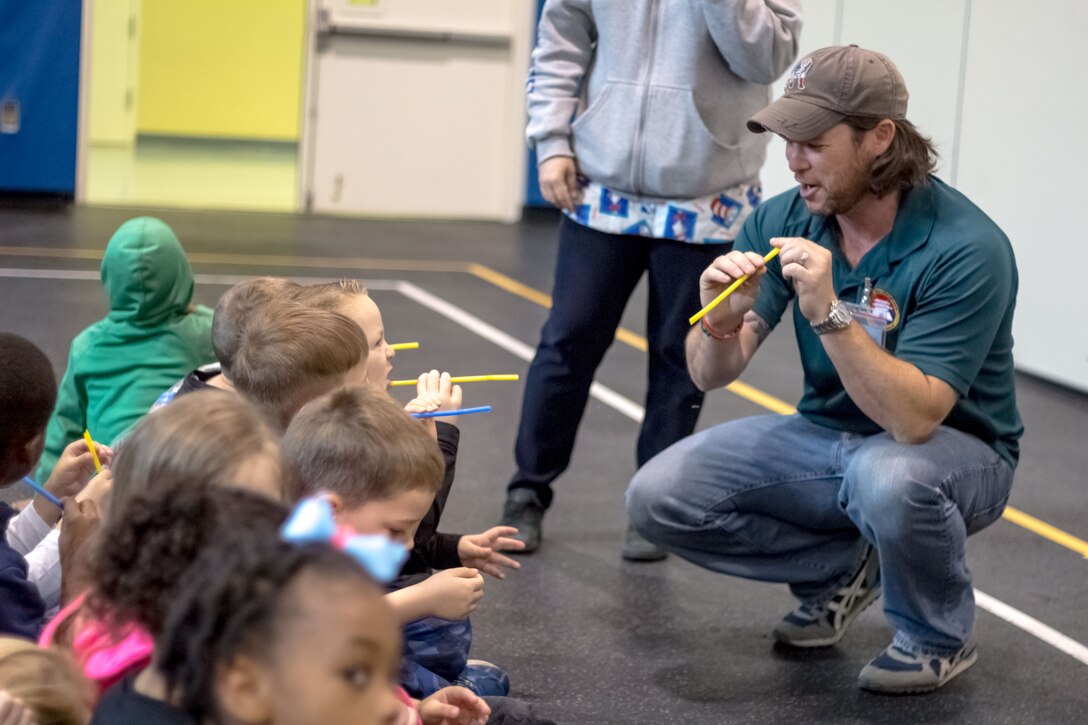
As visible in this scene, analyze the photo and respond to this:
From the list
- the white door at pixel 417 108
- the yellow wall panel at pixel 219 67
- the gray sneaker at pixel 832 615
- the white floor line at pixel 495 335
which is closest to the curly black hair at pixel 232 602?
the gray sneaker at pixel 832 615

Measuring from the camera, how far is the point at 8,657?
1475mm

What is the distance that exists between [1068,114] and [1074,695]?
3.34 metres

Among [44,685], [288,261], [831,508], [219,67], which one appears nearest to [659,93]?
[831,508]

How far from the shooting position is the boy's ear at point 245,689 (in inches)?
45.0

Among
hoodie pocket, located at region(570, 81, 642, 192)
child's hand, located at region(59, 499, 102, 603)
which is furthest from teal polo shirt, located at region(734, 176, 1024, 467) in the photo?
child's hand, located at region(59, 499, 102, 603)

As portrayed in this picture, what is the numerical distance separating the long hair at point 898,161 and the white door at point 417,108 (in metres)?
6.55

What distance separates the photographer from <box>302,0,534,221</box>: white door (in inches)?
352

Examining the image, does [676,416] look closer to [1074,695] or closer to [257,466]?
[1074,695]

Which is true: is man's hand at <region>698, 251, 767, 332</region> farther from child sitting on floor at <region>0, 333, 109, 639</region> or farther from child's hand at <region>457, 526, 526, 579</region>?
child sitting on floor at <region>0, 333, 109, 639</region>

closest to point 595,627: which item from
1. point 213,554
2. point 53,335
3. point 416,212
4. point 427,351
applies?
point 213,554

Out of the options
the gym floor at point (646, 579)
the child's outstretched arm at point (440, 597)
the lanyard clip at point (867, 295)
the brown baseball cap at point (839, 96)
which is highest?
the brown baseball cap at point (839, 96)

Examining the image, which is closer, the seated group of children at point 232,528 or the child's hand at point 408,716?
the seated group of children at point 232,528

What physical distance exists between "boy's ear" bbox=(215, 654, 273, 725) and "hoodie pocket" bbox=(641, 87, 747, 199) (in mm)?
2368

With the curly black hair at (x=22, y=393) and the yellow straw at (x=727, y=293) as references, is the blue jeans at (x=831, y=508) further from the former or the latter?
the curly black hair at (x=22, y=393)
